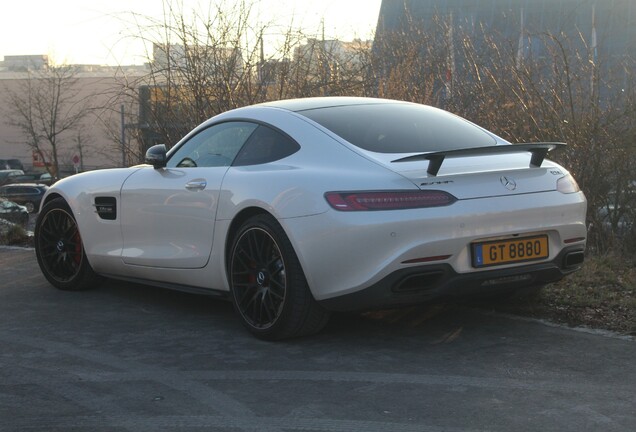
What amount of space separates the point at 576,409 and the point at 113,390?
203 centimetres

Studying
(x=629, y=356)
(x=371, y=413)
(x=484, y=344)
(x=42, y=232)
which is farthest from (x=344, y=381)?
(x=42, y=232)

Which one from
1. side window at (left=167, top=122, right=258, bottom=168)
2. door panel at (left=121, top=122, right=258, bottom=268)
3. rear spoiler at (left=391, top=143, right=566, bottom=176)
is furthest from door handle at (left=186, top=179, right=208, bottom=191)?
rear spoiler at (left=391, top=143, right=566, bottom=176)

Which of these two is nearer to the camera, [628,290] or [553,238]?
[553,238]

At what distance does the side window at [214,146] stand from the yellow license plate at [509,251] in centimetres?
168

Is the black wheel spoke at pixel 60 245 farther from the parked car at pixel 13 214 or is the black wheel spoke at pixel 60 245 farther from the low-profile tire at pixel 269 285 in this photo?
the parked car at pixel 13 214

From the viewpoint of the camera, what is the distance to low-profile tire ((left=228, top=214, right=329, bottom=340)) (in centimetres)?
492

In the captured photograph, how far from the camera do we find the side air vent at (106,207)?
652cm

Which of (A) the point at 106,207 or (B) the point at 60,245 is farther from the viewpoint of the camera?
(B) the point at 60,245

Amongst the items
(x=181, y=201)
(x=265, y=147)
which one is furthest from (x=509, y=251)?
(x=181, y=201)

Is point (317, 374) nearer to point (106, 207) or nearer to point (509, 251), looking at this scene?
point (509, 251)

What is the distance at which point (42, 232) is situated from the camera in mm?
7238

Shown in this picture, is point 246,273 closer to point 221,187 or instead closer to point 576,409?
point 221,187

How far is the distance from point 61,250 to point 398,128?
3049 millimetres

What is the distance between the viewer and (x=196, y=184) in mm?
5727
